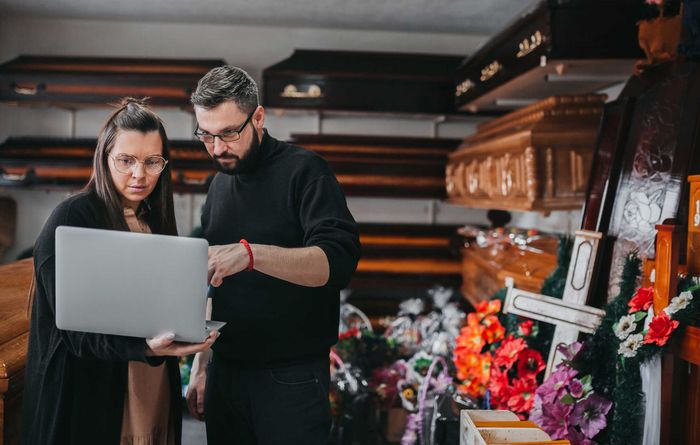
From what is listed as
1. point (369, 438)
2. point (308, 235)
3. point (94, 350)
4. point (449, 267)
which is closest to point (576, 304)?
point (308, 235)

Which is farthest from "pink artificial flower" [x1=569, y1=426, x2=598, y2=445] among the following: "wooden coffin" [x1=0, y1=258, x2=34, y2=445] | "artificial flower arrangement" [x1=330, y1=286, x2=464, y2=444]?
"wooden coffin" [x1=0, y1=258, x2=34, y2=445]

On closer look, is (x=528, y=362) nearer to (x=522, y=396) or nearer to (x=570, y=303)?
(x=522, y=396)

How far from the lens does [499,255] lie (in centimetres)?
369

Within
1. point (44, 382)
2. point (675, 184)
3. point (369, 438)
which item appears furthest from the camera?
point (369, 438)

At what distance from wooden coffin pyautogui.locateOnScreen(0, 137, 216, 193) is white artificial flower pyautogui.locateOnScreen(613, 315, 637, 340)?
3334mm

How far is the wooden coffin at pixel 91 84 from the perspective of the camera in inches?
182

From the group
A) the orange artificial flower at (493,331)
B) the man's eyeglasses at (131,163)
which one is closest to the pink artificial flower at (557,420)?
the orange artificial flower at (493,331)

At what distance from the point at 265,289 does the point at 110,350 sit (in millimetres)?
487

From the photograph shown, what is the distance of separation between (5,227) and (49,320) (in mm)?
4118

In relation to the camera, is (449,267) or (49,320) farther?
(449,267)

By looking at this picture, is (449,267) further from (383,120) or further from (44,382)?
(44,382)

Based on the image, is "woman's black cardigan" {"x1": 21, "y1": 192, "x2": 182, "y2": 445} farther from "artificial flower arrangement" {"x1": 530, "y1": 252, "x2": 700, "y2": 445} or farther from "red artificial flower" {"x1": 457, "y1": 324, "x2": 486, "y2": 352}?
"red artificial flower" {"x1": 457, "y1": 324, "x2": 486, "y2": 352}

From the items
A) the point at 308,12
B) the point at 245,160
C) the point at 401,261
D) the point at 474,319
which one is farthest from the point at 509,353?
the point at 308,12

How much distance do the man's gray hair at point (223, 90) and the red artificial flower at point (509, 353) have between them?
125 centimetres
